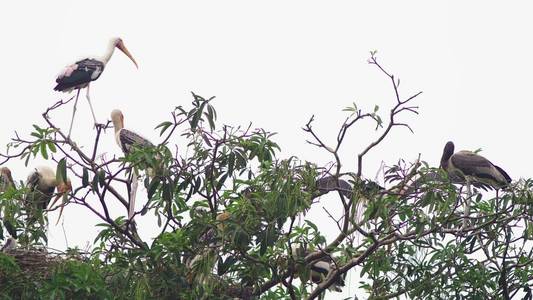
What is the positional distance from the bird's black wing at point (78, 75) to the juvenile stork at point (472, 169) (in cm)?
323

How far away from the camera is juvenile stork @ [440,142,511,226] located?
8.19 m

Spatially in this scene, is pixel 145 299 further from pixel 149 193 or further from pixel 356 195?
pixel 356 195

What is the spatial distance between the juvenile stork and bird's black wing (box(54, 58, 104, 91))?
A: 10.6 ft

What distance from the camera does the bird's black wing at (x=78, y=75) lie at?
9.69 metres

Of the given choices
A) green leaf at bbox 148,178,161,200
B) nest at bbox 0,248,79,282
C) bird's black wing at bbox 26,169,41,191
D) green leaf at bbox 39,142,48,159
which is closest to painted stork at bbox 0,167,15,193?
bird's black wing at bbox 26,169,41,191

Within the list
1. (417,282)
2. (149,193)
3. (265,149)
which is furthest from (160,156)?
(417,282)

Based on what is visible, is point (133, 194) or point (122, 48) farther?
point (122, 48)

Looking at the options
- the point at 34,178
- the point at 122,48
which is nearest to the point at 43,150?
the point at 34,178

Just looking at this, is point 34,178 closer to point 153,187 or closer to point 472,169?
point 153,187

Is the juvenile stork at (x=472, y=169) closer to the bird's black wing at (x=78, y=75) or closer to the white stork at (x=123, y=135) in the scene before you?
the white stork at (x=123, y=135)

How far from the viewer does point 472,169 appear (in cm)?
855

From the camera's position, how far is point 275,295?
750cm

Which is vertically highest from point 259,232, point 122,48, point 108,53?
point 122,48

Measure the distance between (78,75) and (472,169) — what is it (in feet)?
11.7
